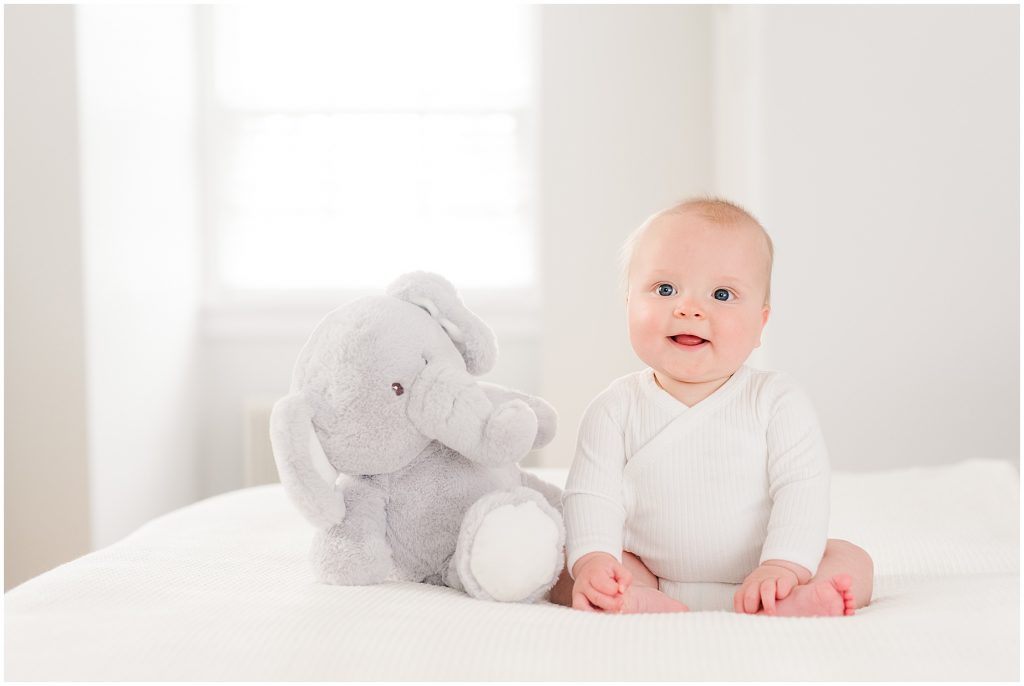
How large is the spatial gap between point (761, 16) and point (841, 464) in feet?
4.12

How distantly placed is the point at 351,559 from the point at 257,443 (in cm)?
245

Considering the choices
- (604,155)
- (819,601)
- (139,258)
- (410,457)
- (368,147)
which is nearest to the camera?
(819,601)

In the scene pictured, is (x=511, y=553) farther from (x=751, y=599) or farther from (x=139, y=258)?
(x=139, y=258)

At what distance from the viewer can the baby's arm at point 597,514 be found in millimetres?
1115

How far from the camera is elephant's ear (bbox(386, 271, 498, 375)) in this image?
1229 mm

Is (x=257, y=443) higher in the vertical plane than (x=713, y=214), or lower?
lower

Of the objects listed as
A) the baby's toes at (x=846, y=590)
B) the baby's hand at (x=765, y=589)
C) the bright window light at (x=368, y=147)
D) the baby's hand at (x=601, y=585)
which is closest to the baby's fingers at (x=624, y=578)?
the baby's hand at (x=601, y=585)

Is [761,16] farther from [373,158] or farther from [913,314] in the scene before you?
[373,158]

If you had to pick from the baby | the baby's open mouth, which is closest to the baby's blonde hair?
the baby

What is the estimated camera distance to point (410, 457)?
3.89ft

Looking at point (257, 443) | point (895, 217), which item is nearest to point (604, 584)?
point (895, 217)

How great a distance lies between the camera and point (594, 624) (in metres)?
0.97

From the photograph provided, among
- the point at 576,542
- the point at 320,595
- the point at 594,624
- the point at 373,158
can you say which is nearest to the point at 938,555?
the point at 576,542

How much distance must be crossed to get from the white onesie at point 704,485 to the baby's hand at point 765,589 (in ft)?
0.22
